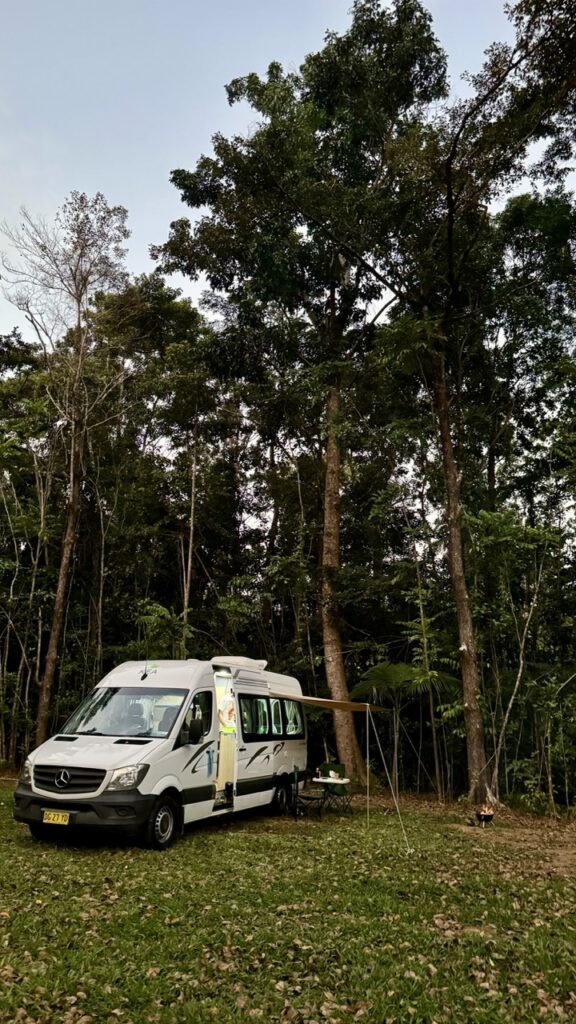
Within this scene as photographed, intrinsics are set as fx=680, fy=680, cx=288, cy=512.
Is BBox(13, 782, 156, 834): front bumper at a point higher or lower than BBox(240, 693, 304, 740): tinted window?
lower

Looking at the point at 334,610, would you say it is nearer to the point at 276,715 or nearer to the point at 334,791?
the point at 276,715

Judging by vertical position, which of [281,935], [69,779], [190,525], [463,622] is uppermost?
[190,525]

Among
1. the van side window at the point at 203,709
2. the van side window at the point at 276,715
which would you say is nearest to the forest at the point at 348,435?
the van side window at the point at 276,715

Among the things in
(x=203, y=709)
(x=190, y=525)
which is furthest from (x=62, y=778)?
(x=190, y=525)

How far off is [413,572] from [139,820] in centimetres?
952

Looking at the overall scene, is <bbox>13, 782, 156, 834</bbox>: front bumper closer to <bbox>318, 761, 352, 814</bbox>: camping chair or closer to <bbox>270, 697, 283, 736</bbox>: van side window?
<bbox>270, 697, 283, 736</bbox>: van side window

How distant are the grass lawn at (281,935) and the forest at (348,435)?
5359mm

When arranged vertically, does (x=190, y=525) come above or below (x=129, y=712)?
above

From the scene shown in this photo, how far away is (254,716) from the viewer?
10102 millimetres

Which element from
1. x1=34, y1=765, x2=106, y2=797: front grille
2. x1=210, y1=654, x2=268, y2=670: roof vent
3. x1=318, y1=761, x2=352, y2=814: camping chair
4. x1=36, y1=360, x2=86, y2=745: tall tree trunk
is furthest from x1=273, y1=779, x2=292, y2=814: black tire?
x1=36, y1=360, x2=86, y2=745: tall tree trunk

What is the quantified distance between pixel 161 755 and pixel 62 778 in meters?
1.06

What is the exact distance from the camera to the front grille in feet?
23.6

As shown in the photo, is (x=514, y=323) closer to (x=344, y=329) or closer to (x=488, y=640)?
(x=344, y=329)

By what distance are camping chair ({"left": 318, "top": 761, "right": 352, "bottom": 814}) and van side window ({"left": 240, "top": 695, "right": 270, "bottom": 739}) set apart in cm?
130
